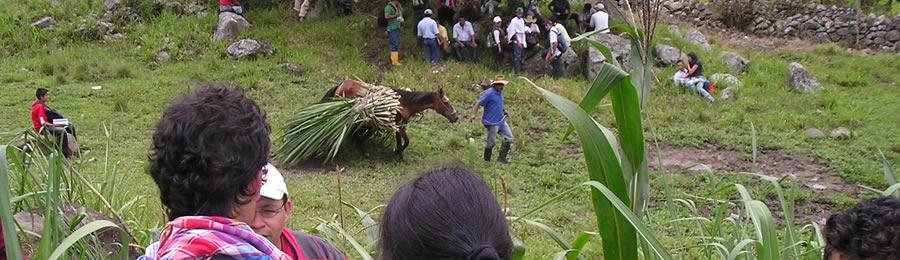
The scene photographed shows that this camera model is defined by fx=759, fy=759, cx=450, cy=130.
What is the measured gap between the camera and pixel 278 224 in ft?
6.24

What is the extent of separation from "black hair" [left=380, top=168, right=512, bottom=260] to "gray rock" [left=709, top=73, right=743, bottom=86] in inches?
409

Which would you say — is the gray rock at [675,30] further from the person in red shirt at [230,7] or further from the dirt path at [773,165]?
the person in red shirt at [230,7]

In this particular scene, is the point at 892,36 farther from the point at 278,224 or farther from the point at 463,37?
the point at 278,224

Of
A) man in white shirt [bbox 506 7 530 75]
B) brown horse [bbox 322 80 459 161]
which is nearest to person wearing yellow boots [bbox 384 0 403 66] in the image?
man in white shirt [bbox 506 7 530 75]

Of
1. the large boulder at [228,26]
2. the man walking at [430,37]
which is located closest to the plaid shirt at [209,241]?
the man walking at [430,37]

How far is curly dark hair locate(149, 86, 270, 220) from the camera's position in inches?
57.9

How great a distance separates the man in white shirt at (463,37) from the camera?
37.9ft

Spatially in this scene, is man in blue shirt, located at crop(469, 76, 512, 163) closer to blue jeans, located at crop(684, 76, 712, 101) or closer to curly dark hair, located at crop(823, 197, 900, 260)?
blue jeans, located at crop(684, 76, 712, 101)

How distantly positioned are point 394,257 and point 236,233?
12.5 inches

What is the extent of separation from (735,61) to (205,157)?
38.6ft

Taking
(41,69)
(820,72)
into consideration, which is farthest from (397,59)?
(820,72)

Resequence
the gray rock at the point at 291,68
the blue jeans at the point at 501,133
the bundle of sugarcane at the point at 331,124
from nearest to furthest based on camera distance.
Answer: the bundle of sugarcane at the point at 331,124
the blue jeans at the point at 501,133
the gray rock at the point at 291,68

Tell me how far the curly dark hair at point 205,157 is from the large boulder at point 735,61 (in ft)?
37.7

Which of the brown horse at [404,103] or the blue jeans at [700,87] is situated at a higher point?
the brown horse at [404,103]
